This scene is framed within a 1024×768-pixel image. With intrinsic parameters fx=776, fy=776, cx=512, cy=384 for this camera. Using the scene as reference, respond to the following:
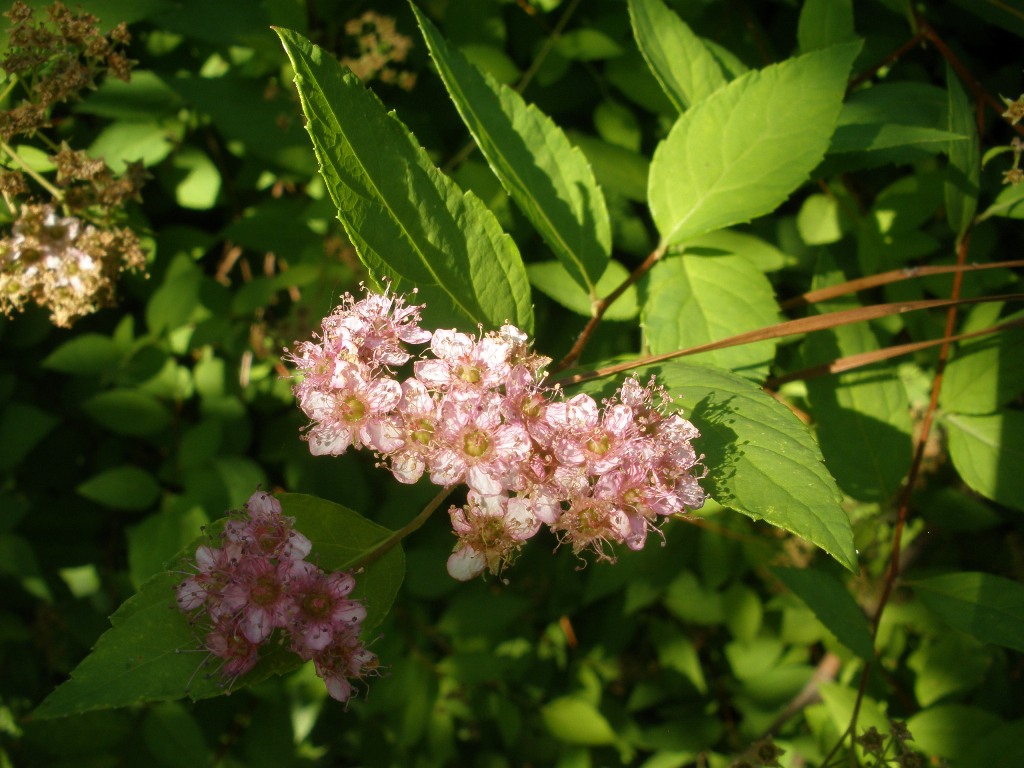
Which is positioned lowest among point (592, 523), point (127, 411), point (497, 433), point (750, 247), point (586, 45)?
point (127, 411)

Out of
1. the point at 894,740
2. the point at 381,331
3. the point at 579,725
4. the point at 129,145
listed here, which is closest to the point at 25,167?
the point at 129,145

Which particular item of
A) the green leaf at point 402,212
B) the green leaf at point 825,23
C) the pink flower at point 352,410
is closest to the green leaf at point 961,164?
the green leaf at point 825,23

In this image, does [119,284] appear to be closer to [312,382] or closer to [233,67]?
[233,67]

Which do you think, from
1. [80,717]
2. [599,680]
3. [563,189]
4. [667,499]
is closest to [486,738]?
[599,680]

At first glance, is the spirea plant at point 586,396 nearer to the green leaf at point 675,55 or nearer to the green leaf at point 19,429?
the green leaf at point 675,55

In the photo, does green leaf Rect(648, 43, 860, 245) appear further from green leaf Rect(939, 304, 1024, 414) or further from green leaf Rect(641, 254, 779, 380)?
green leaf Rect(939, 304, 1024, 414)

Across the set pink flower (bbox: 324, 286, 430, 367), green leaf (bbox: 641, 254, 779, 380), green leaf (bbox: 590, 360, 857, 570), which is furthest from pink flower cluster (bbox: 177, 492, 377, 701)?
green leaf (bbox: 641, 254, 779, 380)

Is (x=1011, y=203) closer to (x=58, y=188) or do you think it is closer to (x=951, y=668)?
(x=951, y=668)
